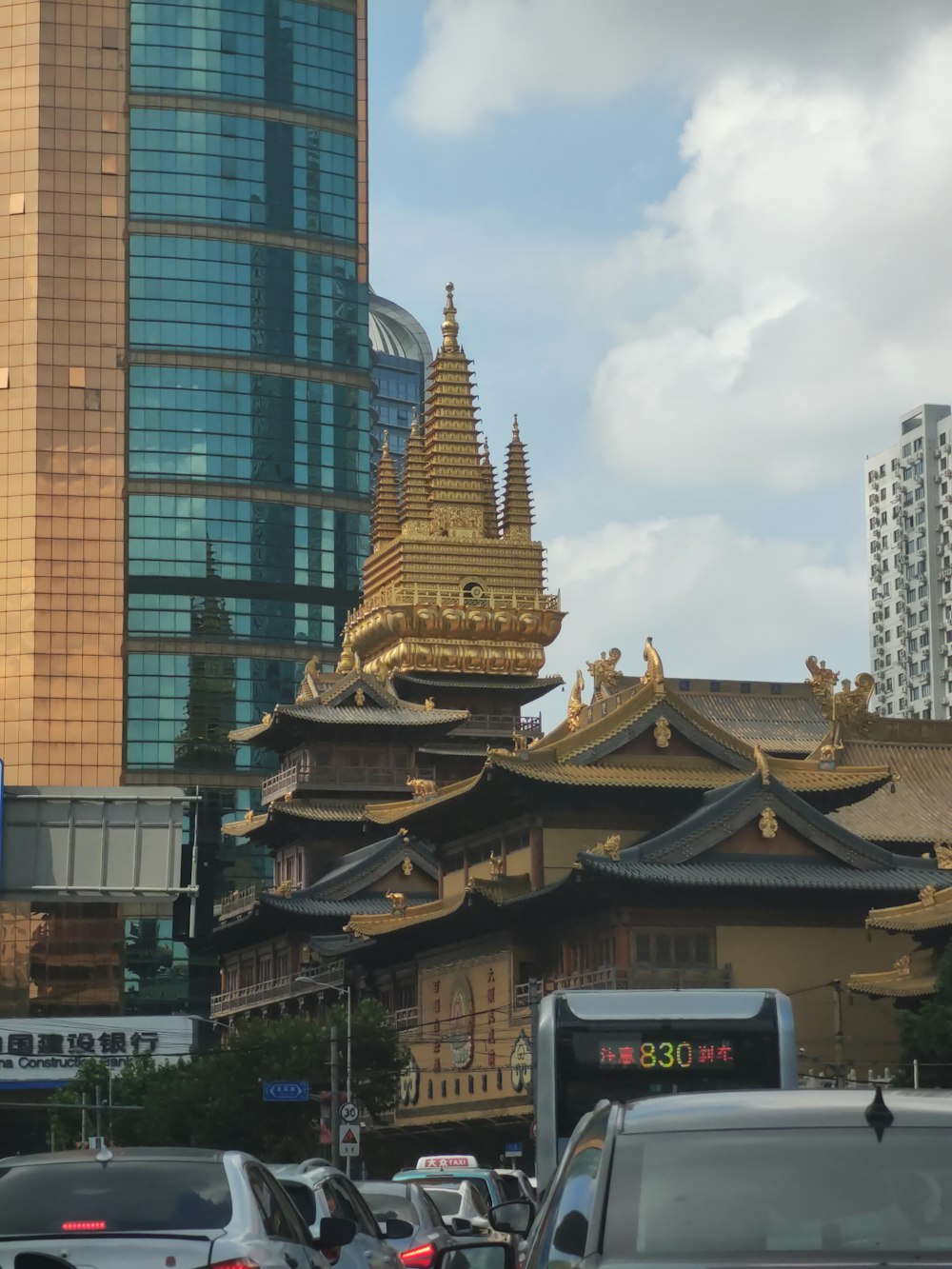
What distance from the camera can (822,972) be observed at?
202 ft

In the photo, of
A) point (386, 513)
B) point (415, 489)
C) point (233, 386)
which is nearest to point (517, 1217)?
point (415, 489)

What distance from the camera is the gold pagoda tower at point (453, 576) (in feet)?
320

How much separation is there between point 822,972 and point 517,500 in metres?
45.4

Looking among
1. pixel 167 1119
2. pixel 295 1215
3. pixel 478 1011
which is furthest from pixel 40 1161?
pixel 167 1119

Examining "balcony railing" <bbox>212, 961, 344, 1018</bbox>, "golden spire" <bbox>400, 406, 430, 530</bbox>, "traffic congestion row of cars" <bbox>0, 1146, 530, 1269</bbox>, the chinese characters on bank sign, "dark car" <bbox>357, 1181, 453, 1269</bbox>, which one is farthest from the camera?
"golden spire" <bbox>400, 406, 430, 530</bbox>

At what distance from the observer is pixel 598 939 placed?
6091 cm

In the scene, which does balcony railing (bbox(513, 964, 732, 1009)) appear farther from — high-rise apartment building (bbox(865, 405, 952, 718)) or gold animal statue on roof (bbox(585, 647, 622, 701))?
high-rise apartment building (bbox(865, 405, 952, 718))

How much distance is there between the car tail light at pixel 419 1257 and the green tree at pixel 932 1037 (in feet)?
94.8

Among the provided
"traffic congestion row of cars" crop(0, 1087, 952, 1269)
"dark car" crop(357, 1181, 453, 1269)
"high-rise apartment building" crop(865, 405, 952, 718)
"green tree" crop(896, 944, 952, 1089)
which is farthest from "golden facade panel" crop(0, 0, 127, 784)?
"traffic congestion row of cars" crop(0, 1087, 952, 1269)

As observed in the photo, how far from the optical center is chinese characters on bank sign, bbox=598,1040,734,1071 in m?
25.1

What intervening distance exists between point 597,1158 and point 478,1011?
2302 inches

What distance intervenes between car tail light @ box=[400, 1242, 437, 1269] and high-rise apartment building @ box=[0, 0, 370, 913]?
4524 inches

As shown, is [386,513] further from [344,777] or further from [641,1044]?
[641,1044]

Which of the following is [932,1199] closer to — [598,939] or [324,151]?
[598,939]
